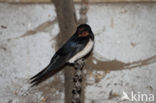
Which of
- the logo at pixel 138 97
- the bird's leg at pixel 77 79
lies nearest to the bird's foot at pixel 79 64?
the bird's leg at pixel 77 79

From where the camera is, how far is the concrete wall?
5.68 ft

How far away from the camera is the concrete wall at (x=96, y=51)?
1.73 meters

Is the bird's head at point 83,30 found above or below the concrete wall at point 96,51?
above

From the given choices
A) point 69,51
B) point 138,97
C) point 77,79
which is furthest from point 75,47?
point 138,97

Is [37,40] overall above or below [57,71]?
above

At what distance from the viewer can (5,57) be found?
1.73m

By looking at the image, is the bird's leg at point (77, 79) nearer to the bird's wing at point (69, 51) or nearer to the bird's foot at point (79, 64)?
the bird's foot at point (79, 64)

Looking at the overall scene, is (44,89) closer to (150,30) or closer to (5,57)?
(5,57)

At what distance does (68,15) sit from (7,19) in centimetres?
50

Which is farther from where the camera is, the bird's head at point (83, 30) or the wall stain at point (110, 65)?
the wall stain at point (110, 65)

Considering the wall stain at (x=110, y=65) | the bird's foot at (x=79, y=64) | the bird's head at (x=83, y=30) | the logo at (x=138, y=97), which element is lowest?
the logo at (x=138, y=97)

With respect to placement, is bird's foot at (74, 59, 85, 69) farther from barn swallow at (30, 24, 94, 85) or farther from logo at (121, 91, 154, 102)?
logo at (121, 91, 154, 102)

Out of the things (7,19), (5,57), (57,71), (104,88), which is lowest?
(104,88)

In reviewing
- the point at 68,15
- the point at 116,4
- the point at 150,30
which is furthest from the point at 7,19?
the point at 150,30
